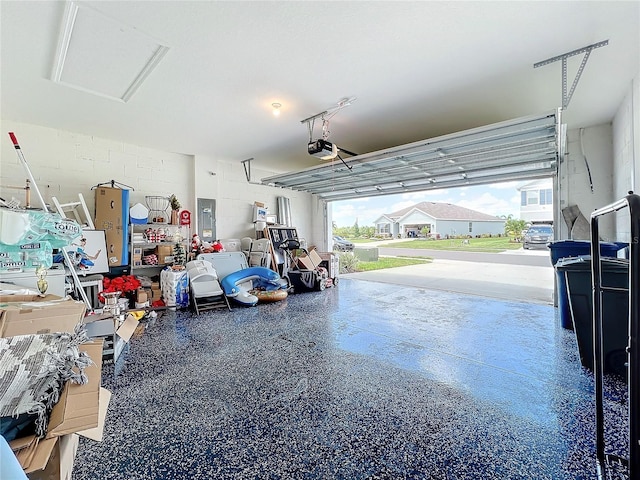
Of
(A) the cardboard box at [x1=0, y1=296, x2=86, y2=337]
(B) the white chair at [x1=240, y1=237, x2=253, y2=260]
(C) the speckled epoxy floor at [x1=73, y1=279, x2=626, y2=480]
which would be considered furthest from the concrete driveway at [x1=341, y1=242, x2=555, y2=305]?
(A) the cardboard box at [x1=0, y1=296, x2=86, y2=337]

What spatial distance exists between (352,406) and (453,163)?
14.5 feet

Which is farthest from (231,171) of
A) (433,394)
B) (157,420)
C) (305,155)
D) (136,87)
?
(433,394)

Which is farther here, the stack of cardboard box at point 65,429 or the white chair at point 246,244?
the white chair at point 246,244

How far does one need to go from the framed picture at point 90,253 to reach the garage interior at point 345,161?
2.46ft

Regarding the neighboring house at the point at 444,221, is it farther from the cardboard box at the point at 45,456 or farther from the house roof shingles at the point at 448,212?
the cardboard box at the point at 45,456

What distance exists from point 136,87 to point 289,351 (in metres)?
3.37

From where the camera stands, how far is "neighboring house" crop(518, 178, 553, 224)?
6418 millimetres

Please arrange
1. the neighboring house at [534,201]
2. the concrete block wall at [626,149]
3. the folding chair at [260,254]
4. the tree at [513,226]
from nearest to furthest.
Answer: the concrete block wall at [626,149] → the folding chair at [260,254] → the neighboring house at [534,201] → the tree at [513,226]

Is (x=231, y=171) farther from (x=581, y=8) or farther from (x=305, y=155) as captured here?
(x=581, y=8)

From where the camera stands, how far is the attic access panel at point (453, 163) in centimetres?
346

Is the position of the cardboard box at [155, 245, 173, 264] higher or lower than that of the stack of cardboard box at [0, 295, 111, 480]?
higher

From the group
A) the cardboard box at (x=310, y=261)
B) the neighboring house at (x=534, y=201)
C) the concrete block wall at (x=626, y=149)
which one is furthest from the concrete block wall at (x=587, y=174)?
the cardboard box at (x=310, y=261)

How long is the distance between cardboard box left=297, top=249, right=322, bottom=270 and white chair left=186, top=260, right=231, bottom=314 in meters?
2.08

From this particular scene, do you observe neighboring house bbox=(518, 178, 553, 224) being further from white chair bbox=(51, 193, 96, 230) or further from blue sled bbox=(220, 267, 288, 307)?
white chair bbox=(51, 193, 96, 230)
